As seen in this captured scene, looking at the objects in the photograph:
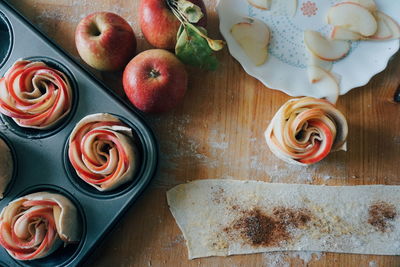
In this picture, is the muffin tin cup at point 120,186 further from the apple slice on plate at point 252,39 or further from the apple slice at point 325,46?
the apple slice at point 325,46

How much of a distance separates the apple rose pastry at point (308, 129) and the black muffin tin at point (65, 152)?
403 millimetres

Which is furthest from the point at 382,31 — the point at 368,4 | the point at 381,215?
the point at 381,215

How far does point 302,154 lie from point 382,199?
12.9 inches

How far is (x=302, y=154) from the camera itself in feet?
4.47

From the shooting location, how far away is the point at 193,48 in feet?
4.41

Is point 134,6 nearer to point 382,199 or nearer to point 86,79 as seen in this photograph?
point 86,79

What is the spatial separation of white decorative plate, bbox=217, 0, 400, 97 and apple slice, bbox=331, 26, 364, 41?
22 mm

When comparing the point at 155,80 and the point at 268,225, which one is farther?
the point at 268,225

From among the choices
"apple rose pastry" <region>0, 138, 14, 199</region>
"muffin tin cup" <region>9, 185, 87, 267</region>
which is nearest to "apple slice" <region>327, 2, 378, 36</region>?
"muffin tin cup" <region>9, 185, 87, 267</region>

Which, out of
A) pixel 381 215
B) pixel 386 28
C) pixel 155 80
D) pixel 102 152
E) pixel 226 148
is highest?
pixel 155 80

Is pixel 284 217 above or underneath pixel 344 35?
underneath

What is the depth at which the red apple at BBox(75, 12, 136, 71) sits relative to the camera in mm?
1343

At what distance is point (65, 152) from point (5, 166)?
0.60 ft

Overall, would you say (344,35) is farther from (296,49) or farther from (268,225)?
(268,225)
